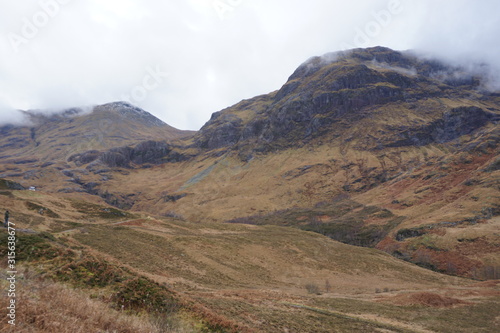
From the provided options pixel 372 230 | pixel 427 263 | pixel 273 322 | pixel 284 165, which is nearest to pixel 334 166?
pixel 284 165

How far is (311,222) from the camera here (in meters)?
100

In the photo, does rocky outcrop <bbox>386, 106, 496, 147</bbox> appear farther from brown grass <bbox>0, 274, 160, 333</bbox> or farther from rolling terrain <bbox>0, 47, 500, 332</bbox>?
brown grass <bbox>0, 274, 160, 333</bbox>

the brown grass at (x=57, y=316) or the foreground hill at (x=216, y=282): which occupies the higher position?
the brown grass at (x=57, y=316)

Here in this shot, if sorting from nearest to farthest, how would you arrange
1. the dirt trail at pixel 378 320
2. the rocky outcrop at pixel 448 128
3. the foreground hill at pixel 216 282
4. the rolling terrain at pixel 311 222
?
the foreground hill at pixel 216 282 → the rolling terrain at pixel 311 222 → the dirt trail at pixel 378 320 → the rocky outcrop at pixel 448 128

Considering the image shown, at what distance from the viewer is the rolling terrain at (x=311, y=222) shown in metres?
17.2

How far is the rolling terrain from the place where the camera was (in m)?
17.2

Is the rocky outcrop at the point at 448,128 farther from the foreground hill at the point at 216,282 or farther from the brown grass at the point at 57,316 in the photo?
the brown grass at the point at 57,316

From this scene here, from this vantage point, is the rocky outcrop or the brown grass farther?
the rocky outcrop

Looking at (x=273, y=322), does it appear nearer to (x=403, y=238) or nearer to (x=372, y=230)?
(x=403, y=238)

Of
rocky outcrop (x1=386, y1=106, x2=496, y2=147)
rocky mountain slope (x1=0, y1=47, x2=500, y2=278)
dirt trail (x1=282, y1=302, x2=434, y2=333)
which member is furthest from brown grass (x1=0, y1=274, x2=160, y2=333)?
rocky outcrop (x1=386, y1=106, x2=496, y2=147)

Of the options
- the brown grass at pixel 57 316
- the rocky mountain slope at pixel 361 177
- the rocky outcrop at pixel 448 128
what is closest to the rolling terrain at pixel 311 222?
the rocky mountain slope at pixel 361 177

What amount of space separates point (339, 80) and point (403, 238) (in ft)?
507

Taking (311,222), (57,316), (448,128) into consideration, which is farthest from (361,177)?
(57,316)

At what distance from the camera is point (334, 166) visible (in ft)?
476
